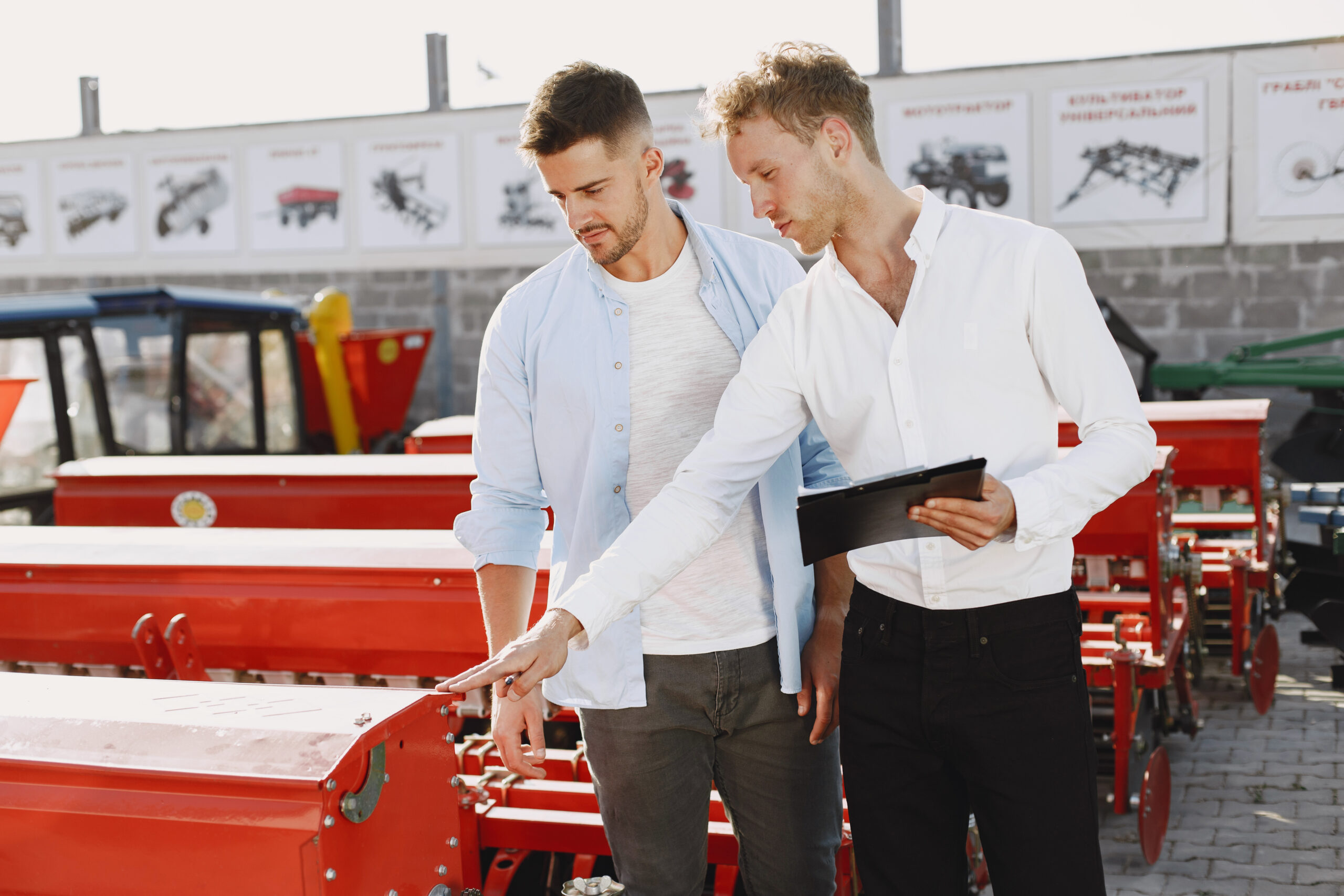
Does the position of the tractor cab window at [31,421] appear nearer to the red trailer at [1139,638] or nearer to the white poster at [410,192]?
the red trailer at [1139,638]

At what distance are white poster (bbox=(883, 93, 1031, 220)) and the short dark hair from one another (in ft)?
25.0

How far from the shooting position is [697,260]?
1886 millimetres

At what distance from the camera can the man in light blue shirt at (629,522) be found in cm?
178

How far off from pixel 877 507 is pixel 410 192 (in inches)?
395

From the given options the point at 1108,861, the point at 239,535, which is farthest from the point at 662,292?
the point at 1108,861

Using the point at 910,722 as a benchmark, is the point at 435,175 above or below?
above

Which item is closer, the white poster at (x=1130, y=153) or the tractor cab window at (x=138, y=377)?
the tractor cab window at (x=138, y=377)

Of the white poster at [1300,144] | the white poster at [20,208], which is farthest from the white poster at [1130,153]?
the white poster at [20,208]

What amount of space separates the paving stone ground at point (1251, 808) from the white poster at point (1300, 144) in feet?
15.8

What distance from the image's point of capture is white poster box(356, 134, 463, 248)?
35.1ft

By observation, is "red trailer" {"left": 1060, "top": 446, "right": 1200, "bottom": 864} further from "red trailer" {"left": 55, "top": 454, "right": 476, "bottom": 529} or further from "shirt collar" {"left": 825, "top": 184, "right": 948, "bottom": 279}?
"red trailer" {"left": 55, "top": 454, "right": 476, "bottom": 529}

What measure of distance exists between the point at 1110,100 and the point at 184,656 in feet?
26.7

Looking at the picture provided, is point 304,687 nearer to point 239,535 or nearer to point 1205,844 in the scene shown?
point 239,535

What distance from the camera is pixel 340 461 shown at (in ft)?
15.4
